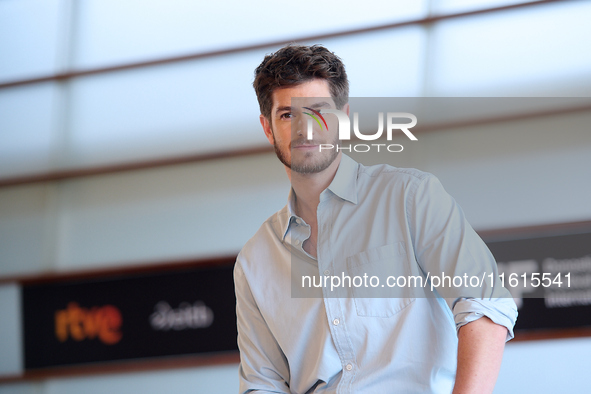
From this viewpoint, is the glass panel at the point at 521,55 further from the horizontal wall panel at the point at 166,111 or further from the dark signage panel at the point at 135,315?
the horizontal wall panel at the point at 166,111

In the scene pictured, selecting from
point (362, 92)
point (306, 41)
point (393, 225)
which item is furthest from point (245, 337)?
point (306, 41)

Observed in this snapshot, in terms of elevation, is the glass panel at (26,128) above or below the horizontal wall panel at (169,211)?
above

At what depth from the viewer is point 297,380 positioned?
47.9 inches

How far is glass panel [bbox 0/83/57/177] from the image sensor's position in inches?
108

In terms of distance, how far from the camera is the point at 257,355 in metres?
1.27

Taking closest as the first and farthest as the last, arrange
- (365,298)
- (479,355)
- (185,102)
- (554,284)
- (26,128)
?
(479,355) → (365,298) → (554,284) → (185,102) → (26,128)

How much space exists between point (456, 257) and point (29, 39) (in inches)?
107

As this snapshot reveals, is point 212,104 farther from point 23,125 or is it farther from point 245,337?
point 245,337

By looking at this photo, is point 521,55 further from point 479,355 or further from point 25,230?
point 25,230

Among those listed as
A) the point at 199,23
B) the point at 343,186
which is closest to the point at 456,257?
the point at 343,186

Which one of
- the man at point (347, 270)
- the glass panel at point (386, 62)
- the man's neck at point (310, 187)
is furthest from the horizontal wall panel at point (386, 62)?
the man's neck at point (310, 187)

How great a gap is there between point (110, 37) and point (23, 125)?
667mm

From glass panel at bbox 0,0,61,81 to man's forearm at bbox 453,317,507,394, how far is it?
264cm

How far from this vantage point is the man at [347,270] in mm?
1023
